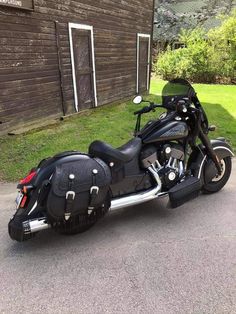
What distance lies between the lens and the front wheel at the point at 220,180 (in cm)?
362

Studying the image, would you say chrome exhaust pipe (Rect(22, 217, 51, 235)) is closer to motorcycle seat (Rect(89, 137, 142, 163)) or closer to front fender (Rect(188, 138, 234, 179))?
motorcycle seat (Rect(89, 137, 142, 163))

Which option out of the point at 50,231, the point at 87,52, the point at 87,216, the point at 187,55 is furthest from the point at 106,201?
the point at 187,55

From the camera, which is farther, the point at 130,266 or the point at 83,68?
the point at 83,68

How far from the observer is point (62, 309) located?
202cm

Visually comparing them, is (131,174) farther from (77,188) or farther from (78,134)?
(78,134)

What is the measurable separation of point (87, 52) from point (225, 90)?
7.27m

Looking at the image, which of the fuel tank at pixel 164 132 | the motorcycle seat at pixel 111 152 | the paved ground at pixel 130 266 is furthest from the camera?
the fuel tank at pixel 164 132

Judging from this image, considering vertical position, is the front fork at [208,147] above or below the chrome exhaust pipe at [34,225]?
above

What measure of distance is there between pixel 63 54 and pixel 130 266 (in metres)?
5.89

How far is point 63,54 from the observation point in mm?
7199

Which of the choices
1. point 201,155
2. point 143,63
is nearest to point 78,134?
point 201,155

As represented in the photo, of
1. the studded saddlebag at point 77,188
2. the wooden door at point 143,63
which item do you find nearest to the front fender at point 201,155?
the studded saddlebag at point 77,188

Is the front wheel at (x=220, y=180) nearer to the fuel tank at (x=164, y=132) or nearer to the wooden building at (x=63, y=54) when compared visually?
the fuel tank at (x=164, y=132)

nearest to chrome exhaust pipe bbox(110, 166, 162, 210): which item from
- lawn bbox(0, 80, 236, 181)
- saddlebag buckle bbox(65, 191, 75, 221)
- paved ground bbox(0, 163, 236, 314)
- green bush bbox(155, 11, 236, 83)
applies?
paved ground bbox(0, 163, 236, 314)
